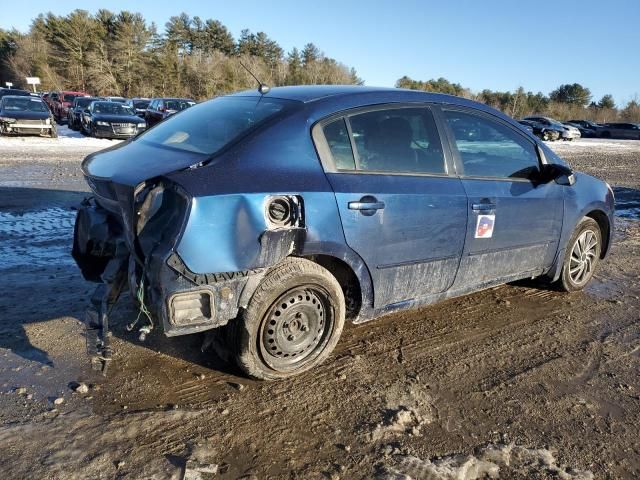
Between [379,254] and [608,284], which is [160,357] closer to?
[379,254]

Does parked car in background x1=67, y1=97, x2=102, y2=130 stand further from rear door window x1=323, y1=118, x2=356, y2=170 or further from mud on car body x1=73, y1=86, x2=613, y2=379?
rear door window x1=323, y1=118, x2=356, y2=170

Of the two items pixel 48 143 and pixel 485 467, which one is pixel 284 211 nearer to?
pixel 485 467

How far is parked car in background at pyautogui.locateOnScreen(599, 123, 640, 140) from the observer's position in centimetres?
4369

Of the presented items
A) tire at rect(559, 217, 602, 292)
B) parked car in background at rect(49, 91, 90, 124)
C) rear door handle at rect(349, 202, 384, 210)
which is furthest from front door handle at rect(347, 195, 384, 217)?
parked car in background at rect(49, 91, 90, 124)

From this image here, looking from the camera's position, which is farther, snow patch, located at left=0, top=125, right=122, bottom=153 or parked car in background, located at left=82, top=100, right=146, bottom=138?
parked car in background, located at left=82, top=100, right=146, bottom=138

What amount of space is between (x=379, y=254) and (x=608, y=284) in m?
3.35

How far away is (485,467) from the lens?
2463mm

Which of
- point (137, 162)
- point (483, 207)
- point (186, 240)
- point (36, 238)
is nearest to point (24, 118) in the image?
point (36, 238)

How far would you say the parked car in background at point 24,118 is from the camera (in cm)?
1688

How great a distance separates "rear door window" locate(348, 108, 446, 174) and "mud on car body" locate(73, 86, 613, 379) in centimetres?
1

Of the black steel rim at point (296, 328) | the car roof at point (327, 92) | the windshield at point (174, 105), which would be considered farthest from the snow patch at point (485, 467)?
the windshield at point (174, 105)

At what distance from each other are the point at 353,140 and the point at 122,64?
6046 centimetres

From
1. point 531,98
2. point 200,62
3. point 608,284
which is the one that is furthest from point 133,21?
point 608,284

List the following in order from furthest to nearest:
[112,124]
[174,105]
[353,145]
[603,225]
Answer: [174,105]
[112,124]
[603,225]
[353,145]
